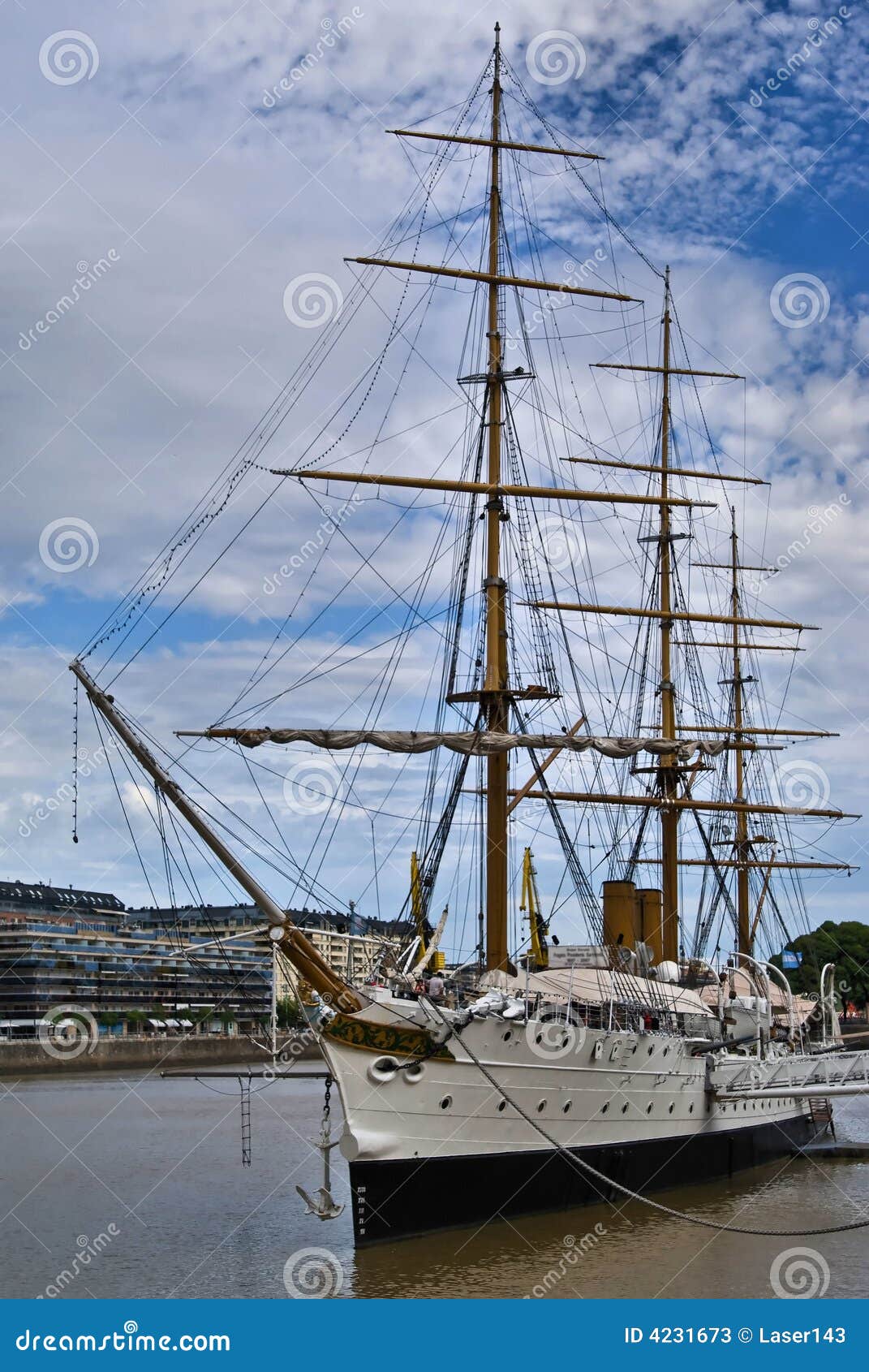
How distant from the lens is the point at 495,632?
108 ft

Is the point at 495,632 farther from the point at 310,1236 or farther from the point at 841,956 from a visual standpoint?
the point at 841,956

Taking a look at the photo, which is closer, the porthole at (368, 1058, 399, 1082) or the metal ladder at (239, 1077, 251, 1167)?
the porthole at (368, 1058, 399, 1082)

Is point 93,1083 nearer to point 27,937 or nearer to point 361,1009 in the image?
point 27,937

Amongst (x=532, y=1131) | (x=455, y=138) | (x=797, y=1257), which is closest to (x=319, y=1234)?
(x=532, y=1131)

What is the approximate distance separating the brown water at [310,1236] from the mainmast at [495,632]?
5949mm

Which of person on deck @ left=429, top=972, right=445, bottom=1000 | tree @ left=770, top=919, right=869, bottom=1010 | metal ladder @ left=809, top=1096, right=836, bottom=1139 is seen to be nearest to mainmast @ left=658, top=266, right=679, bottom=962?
metal ladder @ left=809, top=1096, right=836, bottom=1139

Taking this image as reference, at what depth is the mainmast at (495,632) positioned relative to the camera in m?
30.9

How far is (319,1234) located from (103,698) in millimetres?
10787

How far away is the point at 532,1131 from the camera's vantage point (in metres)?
26.7

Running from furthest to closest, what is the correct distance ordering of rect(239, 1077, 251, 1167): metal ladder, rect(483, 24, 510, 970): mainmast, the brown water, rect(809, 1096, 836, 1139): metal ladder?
rect(809, 1096, 836, 1139): metal ladder → rect(483, 24, 510, 970): mainmast → rect(239, 1077, 251, 1167): metal ladder → the brown water

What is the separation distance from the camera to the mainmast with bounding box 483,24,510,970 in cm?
3086

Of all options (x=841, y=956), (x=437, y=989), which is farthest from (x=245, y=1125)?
(x=841, y=956)

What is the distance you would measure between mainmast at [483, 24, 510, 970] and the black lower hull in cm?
419

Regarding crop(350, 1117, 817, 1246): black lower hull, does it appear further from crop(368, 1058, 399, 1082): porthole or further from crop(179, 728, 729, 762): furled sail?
crop(179, 728, 729, 762): furled sail
